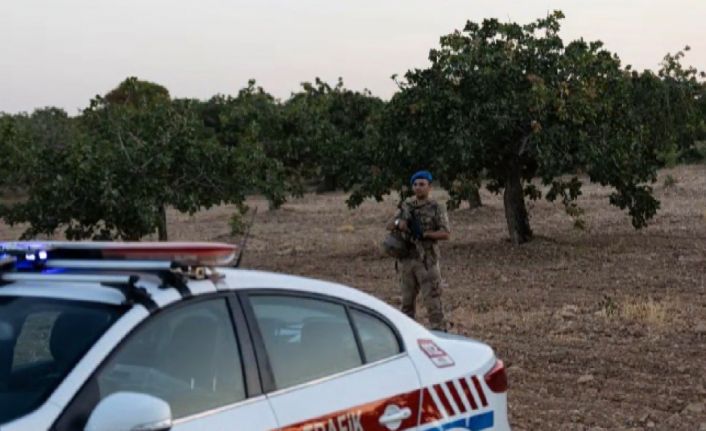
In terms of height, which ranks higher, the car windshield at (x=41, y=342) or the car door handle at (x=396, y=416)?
the car windshield at (x=41, y=342)

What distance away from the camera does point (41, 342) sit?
168 inches

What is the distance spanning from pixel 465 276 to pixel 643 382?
25.9ft

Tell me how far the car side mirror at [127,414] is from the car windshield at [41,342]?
0.31 m

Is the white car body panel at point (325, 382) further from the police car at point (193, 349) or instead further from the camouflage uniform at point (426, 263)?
the camouflage uniform at point (426, 263)

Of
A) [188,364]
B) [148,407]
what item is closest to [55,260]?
[188,364]

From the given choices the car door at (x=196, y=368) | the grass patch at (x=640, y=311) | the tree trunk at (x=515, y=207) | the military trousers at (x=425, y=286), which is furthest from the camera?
the tree trunk at (x=515, y=207)

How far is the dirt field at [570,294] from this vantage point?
8.30 meters

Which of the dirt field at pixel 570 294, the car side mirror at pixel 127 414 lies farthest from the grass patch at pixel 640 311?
the car side mirror at pixel 127 414

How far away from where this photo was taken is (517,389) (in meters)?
8.68

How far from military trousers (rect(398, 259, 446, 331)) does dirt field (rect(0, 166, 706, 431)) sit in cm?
68

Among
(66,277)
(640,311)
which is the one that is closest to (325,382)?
(66,277)

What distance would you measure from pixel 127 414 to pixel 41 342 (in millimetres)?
1162

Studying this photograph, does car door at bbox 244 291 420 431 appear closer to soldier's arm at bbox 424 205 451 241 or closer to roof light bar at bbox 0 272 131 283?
roof light bar at bbox 0 272 131 283

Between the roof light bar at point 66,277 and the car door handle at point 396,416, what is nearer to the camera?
the roof light bar at point 66,277
